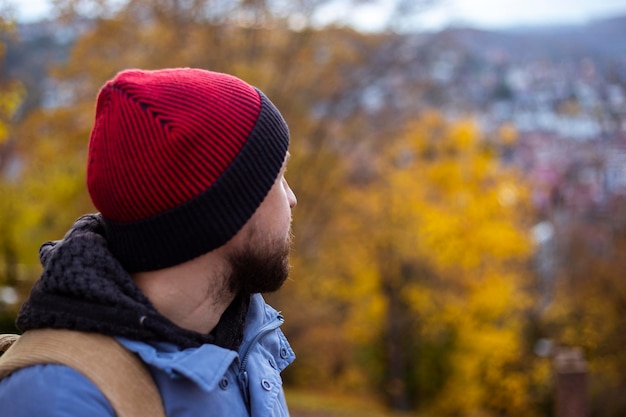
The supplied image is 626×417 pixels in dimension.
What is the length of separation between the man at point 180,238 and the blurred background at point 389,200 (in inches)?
308

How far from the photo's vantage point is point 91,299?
139cm

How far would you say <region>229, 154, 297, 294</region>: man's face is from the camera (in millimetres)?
1596

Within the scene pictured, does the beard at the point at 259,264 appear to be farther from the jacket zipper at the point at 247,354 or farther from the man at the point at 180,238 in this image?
the jacket zipper at the point at 247,354

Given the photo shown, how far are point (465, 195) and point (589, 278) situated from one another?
148 inches

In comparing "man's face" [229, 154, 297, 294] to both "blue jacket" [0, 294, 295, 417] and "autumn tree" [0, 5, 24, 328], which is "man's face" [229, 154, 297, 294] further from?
"autumn tree" [0, 5, 24, 328]

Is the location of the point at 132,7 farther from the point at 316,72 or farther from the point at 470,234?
the point at 470,234

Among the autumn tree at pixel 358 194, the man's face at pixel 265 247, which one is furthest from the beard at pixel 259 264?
the autumn tree at pixel 358 194

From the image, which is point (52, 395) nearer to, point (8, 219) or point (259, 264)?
point (259, 264)

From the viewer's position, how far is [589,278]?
17.3m

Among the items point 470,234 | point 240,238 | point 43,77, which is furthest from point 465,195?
point 240,238

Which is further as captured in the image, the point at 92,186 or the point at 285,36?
the point at 285,36

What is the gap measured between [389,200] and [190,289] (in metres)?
16.4

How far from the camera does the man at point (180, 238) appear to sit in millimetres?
1398

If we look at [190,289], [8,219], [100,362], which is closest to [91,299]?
[100,362]
